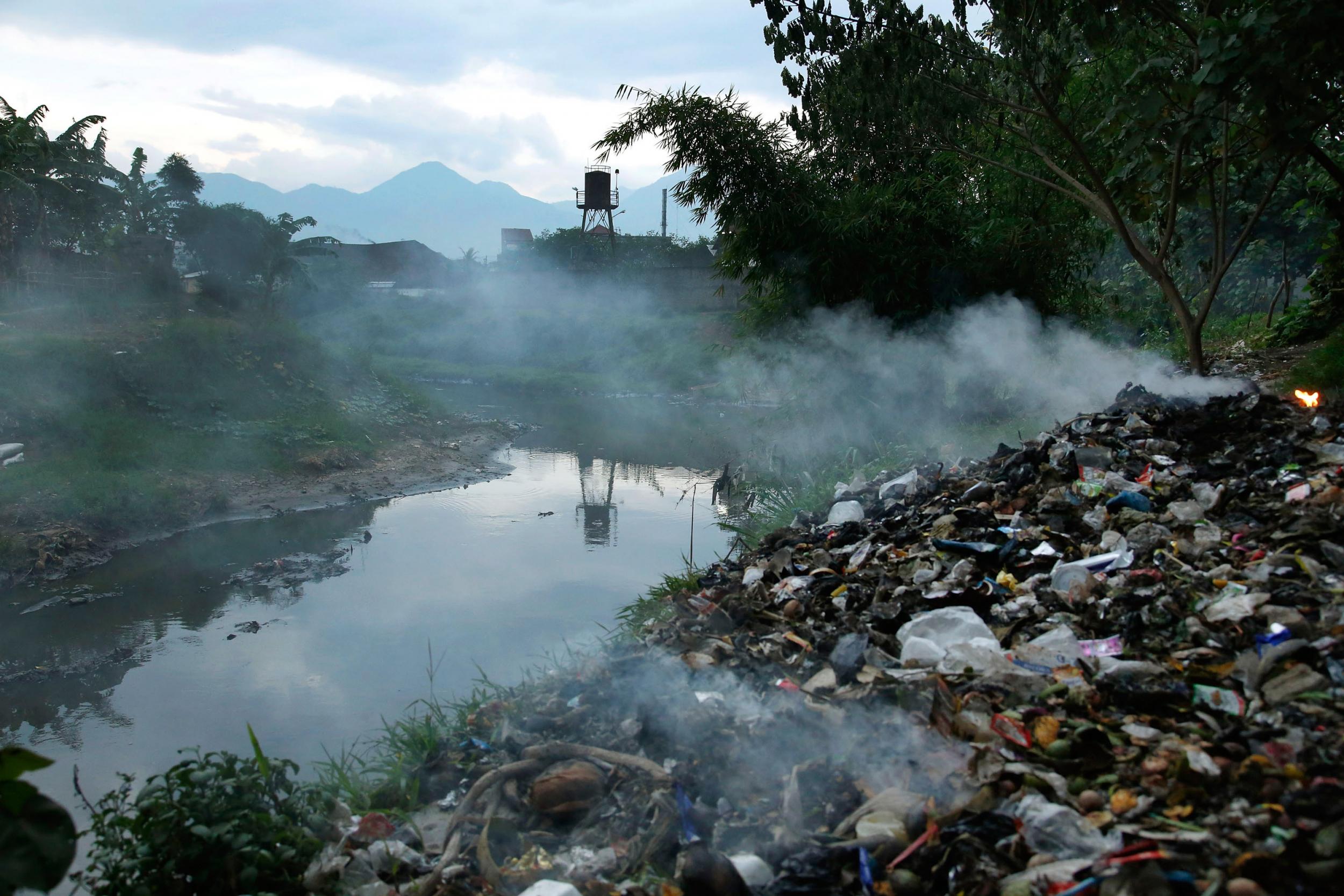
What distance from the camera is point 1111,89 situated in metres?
5.75

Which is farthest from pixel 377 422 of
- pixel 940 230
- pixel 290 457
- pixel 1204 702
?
pixel 1204 702

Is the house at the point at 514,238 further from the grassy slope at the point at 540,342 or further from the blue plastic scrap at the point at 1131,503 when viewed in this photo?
the blue plastic scrap at the point at 1131,503

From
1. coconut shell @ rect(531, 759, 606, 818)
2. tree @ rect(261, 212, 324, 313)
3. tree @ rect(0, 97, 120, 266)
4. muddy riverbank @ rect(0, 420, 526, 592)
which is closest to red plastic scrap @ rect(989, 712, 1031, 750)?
coconut shell @ rect(531, 759, 606, 818)

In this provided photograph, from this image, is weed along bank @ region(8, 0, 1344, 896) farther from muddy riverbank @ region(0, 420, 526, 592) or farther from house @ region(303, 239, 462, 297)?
house @ region(303, 239, 462, 297)

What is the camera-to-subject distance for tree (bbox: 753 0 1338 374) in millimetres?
4250

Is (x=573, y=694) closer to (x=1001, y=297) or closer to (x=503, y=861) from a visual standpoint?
(x=503, y=861)

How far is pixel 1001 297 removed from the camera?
7703mm

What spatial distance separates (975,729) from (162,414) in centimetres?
1184

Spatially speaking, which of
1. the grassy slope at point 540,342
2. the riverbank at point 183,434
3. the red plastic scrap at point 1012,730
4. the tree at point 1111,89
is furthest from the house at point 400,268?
the red plastic scrap at point 1012,730

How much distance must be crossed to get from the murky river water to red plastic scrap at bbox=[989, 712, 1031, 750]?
330cm

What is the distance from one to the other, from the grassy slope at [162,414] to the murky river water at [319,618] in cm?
93

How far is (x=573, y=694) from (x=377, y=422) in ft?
37.1

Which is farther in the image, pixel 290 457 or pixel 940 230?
pixel 290 457

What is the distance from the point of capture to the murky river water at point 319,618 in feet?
15.8
